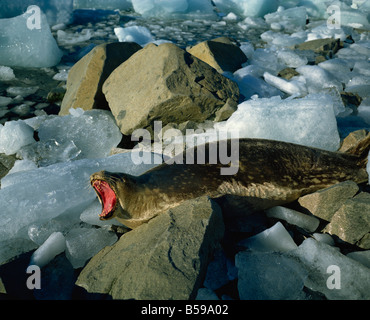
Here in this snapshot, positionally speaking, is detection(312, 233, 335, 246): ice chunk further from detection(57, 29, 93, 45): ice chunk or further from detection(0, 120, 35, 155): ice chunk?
detection(57, 29, 93, 45): ice chunk

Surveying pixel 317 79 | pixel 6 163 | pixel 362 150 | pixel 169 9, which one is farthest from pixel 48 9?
pixel 362 150

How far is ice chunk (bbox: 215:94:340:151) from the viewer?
2.42 metres

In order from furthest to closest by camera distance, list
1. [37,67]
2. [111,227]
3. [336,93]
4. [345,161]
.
→ [37,67]
[336,93]
[345,161]
[111,227]

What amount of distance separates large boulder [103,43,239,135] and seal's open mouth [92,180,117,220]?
1205mm

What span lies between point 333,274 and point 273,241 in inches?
12.0

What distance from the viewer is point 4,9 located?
6.45 metres

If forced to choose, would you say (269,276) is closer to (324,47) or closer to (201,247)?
(201,247)

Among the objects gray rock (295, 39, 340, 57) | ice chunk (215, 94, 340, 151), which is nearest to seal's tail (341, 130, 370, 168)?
ice chunk (215, 94, 340, 151)

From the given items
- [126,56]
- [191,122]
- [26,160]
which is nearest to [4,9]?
[126,56]

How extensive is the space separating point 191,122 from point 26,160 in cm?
142

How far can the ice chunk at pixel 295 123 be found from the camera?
2416mm

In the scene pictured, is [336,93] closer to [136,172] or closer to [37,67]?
[136,172]

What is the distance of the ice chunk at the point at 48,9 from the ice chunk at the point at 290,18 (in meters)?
4.78

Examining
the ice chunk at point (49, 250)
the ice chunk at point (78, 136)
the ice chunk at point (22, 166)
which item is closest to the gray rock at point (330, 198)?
the ice chunk at point (49, 250)
